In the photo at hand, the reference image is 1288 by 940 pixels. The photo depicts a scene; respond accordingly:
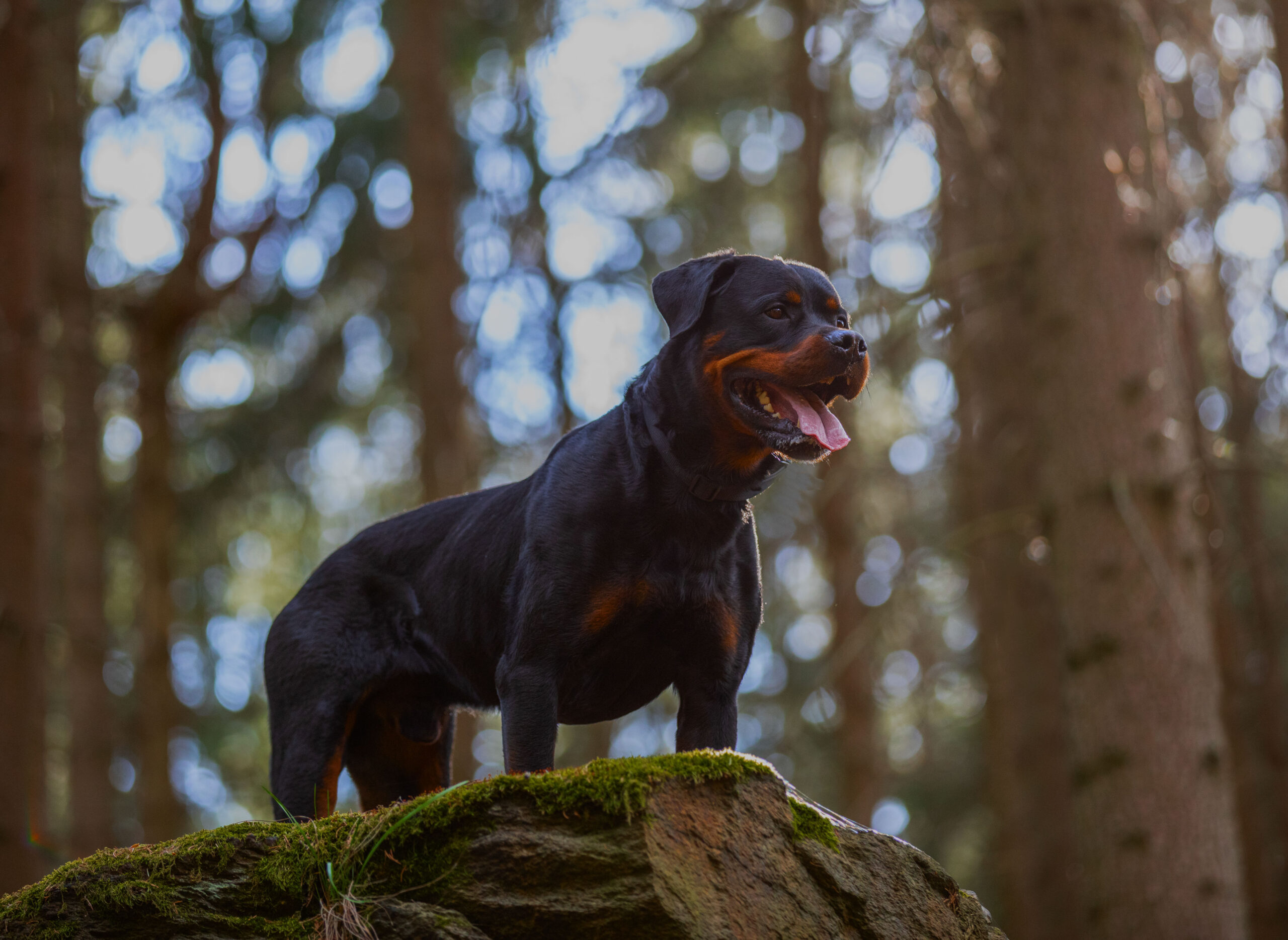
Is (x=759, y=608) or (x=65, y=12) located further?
(x=65, y=12)

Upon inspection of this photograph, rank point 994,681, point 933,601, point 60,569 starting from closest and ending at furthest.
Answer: point 994,681 → point 60,569 → point 933,601

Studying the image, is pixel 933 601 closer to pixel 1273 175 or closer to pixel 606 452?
pixel 1273 175

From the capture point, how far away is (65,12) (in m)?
13.1

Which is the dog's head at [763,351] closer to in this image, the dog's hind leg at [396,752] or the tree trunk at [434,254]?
the dog's hind leg at [396,752]

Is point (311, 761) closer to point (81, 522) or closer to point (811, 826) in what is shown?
point (811, 826)

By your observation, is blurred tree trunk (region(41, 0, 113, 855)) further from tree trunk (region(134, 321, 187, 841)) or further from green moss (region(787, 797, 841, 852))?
green moss (region(787, 797, 841, 852))

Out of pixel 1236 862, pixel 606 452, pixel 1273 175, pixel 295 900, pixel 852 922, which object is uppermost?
pixel 1273 175

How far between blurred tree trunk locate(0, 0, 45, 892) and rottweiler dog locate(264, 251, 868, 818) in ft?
15.5

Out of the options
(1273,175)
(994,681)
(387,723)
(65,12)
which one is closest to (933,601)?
(994,681)

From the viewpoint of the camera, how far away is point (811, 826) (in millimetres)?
4055

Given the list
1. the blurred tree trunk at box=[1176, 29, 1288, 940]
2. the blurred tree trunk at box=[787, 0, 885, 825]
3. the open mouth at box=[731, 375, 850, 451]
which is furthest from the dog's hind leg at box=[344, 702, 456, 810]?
the blurred tree trunk at box=[1176, 29, 1288, 940]

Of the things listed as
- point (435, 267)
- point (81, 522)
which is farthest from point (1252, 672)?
point (81, 522)

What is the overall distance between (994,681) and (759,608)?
1069 centimetres

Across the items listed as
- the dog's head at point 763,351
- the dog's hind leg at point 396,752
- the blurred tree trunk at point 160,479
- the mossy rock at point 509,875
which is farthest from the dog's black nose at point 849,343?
the blurred tree trunk at point 160,479
